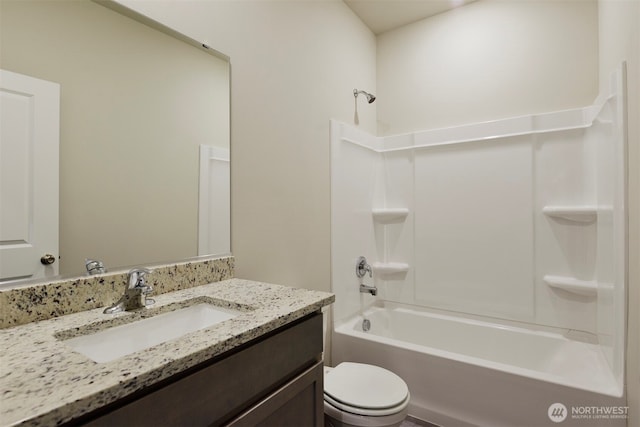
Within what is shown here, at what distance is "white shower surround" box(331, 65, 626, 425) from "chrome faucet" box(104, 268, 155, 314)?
1326mm

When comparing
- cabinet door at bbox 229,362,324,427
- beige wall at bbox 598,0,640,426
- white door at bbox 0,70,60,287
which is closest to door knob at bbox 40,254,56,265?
white door at bbox 0,70,60,287

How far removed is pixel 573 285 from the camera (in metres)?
2.01

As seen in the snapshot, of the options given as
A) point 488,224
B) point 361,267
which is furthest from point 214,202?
point 488,224

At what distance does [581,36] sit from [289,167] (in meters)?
2.12

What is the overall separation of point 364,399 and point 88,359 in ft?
3.78

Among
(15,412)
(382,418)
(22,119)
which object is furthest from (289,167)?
(15,412)

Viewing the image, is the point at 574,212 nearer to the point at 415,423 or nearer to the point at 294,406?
the point at 415,423

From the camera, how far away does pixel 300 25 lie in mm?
1948

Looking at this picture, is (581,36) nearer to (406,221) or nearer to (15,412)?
(406,221)

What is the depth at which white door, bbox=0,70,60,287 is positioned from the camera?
33.2 inches

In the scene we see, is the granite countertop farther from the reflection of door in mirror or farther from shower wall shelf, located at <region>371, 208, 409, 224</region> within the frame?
shower wall shelf, located at <region>371, 208, 409, 224</region>

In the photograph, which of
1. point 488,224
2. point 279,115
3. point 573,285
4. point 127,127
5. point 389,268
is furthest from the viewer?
point 389,268

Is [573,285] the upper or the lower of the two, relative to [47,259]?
lower

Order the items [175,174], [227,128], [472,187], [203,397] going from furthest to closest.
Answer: [472,187] → [227,128] → [175,174] → [203,397]
